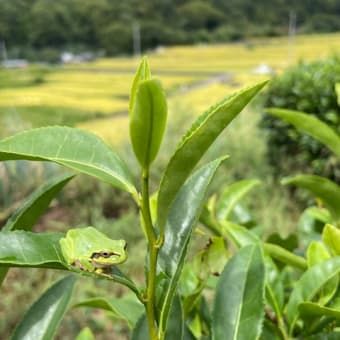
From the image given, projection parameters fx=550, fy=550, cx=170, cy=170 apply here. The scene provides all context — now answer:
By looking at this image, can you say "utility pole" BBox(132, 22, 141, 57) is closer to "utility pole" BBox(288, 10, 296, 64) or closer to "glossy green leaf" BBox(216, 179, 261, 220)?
"utility pole" BBox(288, 10, 296, 64)

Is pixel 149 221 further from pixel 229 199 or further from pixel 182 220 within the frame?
pixel 229 199

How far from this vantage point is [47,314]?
56 centimetres

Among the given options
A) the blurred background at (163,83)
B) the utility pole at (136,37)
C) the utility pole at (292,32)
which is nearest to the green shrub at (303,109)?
the blurred background at (163,83)

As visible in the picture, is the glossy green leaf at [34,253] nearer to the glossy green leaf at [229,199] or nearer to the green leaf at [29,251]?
the green leaf at [29,251]

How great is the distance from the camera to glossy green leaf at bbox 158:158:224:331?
444 mm

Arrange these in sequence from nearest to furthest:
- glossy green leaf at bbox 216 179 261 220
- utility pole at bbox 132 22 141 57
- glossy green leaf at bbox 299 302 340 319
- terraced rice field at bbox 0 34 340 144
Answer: glossy green leaf at bbox 299 302 340 319 → glossy green leaf at bbox 216 179 261 220 → terraced rice field at bbox 0 34 340 144 → utility pole at bbox 132 22 141 57

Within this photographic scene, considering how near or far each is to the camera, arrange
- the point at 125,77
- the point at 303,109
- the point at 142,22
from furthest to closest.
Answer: the point at 142,22 → the point at 125,77 → the point at 303,109

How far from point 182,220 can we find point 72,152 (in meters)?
0.12

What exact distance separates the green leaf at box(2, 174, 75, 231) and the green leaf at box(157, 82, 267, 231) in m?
0.13

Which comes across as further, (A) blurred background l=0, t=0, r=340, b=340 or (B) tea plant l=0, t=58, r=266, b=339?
(A) blurred background l=0, t=0, r=340, b=340

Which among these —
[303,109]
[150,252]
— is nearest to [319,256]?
[150,252]

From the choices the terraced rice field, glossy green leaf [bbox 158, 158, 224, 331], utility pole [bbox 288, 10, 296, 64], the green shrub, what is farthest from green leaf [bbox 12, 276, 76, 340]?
utility pole [bbox 288, 10, 296, 64]

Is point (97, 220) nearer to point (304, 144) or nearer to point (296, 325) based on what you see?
point (304, 144)

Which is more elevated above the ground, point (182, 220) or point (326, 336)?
point (182, 220)
